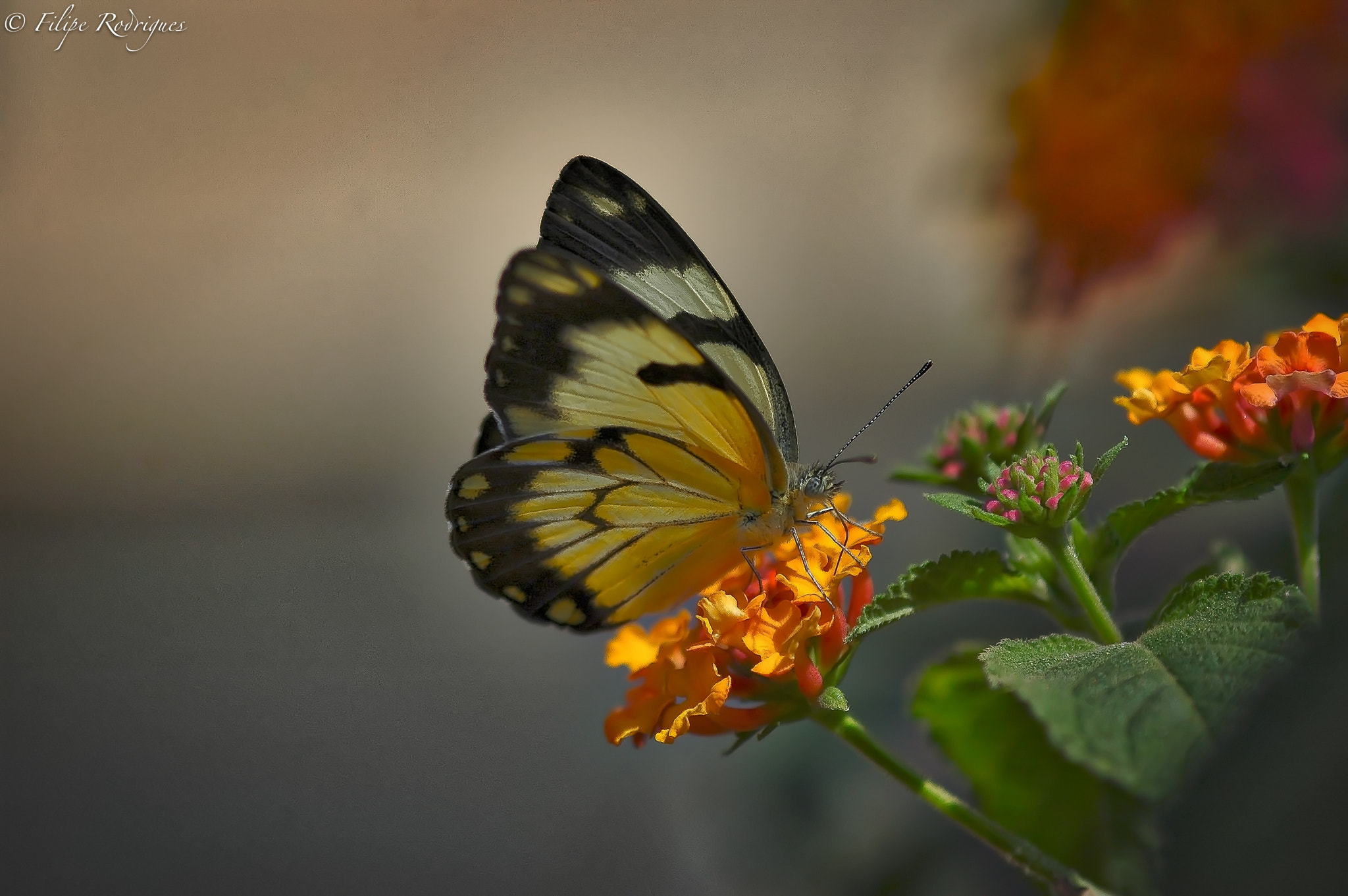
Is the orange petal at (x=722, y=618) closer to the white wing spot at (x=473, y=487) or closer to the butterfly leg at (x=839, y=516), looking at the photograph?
the butterfly leg at (x=839, y=516)

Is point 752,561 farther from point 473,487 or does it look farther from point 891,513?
point 473,487

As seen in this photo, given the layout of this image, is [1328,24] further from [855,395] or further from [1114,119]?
[855,395]

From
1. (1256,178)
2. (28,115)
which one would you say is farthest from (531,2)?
(1256,178)

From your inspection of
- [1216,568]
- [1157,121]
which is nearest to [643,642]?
[1216,568]

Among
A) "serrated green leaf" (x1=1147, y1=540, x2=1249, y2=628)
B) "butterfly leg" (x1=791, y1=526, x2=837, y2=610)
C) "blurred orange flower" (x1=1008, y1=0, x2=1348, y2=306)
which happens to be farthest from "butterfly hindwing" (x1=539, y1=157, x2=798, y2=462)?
"blurred orange flower" (x1=1008, y1=0, x2=1348, y2=306)

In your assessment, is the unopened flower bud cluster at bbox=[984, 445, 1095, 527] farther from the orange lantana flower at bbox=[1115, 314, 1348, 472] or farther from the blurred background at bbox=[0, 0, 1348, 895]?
the blurred background at bbox=[0, 0, 1348, 895]

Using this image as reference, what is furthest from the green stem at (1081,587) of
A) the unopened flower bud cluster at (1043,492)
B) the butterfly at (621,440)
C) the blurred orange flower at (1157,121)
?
the blurred orange flower at (1157,121)
